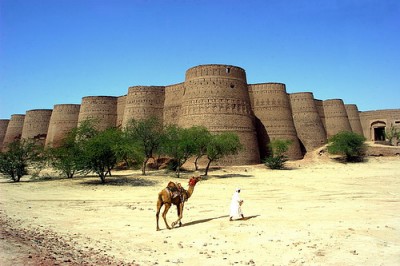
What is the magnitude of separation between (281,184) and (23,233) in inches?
552

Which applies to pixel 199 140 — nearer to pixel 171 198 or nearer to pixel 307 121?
pixel 171 198

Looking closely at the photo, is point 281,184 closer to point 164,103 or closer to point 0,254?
point 0,254

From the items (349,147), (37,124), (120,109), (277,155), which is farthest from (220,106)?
(37,124)

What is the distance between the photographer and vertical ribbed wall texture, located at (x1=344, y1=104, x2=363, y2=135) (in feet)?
145

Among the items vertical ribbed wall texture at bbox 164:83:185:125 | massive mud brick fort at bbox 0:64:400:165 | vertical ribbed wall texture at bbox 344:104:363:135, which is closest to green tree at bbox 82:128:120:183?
massive mud brick fort at bbox 0:64:400:165

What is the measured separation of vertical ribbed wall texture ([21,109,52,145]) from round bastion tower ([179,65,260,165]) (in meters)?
23.8

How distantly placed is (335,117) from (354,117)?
5.80m

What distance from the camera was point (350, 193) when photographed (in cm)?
1438

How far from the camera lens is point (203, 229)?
314 inches

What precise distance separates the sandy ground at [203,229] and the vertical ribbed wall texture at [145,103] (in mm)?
17845

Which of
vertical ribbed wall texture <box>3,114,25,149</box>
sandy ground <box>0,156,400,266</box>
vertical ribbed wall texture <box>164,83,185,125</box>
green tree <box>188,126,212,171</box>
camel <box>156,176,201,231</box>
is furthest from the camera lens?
vertical ribbed wall texture <box>3,114,25,149</box>

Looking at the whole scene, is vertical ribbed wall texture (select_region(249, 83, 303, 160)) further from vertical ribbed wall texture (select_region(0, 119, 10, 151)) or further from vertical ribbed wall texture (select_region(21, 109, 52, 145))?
vertical ribbed wall texture (select_region(0, 119, 10, 151))

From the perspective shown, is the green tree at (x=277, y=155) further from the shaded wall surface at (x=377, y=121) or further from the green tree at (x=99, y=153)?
the shaded wall surface at (x=377, y=121)

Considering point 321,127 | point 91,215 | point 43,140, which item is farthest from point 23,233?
point 43,140
